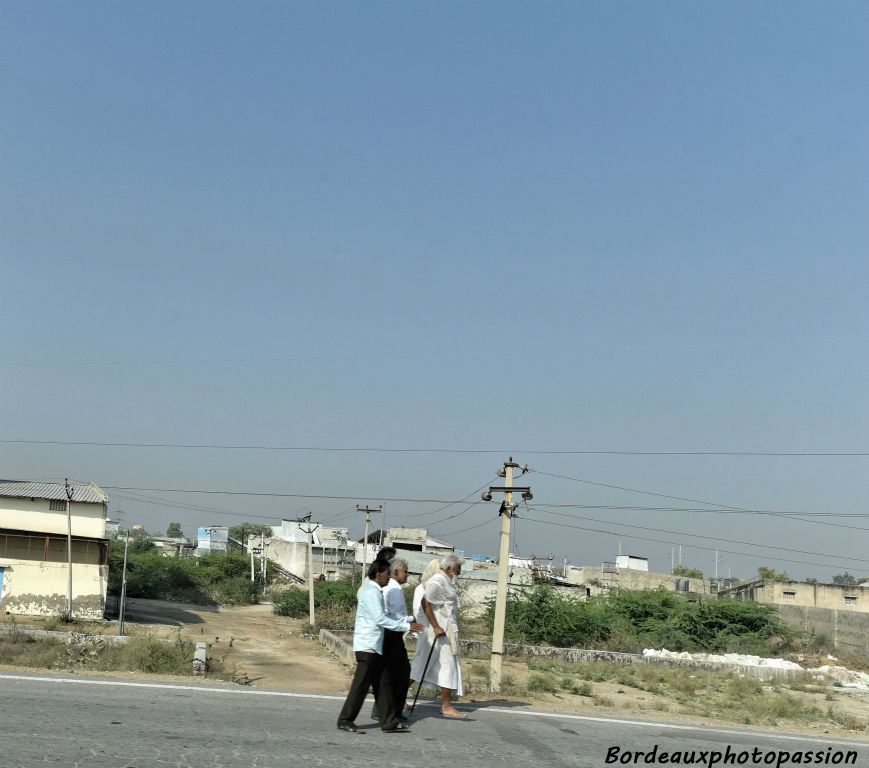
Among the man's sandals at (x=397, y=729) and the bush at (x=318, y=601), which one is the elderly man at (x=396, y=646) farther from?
the bush at (x=318, y=601)

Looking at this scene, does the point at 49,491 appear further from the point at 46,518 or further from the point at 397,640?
the point at 397,640

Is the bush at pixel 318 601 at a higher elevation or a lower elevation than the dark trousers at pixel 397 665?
lower

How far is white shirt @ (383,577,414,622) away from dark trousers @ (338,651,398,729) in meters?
0.51

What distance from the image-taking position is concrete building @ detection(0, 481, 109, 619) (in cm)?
3544

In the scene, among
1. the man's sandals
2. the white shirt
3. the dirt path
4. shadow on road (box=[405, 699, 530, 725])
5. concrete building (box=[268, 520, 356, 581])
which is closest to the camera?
the man's sandals

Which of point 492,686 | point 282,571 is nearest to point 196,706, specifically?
point 492,686

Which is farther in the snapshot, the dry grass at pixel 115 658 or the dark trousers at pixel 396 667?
the dry grass at pixel 115 658

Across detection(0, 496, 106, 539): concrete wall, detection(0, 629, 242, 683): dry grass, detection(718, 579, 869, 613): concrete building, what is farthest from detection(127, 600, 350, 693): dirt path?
detection(718, 579, 869, 613): concrete building

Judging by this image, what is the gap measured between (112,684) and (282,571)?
235 ft

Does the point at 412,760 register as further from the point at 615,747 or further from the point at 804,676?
the point at 804,676

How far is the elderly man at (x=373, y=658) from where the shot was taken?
8484 mm

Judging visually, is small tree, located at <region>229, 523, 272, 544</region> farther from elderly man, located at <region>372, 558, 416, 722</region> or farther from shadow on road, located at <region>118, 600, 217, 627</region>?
elderly man, located at <region>372, 558, 416, 722</region>

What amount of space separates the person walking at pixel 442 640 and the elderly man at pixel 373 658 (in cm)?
87

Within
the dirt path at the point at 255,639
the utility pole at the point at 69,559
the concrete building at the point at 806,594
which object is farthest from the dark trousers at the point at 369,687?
the concrete building at the point at 806,594
